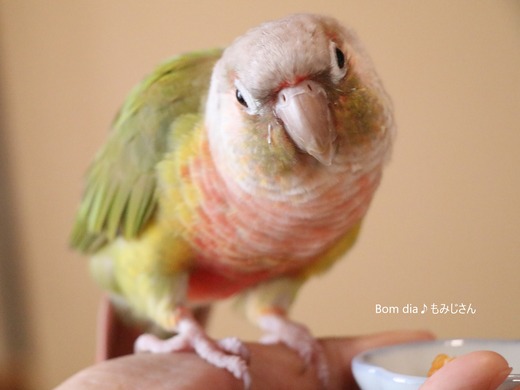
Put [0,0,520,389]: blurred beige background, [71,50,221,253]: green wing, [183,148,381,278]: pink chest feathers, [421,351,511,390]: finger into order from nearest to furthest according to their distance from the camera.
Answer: [421,351,511,390]: finger < [183,148,381,278]: pink chest feathers < [71,50,221,253]: green wing < [0,0,520,389]: blurred beige background

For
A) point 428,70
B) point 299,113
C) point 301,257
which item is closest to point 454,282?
point 301,257

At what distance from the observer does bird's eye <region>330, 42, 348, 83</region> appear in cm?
75

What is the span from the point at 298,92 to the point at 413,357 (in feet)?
1.47

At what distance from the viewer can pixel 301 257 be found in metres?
1.00

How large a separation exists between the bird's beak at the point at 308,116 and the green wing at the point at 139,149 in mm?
306

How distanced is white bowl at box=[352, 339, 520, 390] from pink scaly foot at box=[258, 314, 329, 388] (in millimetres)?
232

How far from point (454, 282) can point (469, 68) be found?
1.78ft

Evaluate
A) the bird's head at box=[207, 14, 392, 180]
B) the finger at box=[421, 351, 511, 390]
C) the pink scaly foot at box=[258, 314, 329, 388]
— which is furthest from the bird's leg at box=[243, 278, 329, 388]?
the finger at box=[421, 351, 511, 390]

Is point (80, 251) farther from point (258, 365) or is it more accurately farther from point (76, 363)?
point (76, 363)

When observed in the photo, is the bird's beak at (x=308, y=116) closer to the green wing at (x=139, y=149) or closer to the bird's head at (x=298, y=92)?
the bird's head at (x=298, y=92)

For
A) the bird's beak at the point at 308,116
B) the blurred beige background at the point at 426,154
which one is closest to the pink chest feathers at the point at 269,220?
the bird's beak at the point at 308,116

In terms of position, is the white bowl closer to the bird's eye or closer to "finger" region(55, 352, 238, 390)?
"finger" region(55, 352, 238, 390)

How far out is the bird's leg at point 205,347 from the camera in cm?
89

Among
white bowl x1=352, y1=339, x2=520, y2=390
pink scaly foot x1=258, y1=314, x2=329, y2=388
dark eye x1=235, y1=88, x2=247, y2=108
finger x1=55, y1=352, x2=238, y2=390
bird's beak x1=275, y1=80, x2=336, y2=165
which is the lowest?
pink scaly foot x1=258, y1=314, x2=329, y2=388
